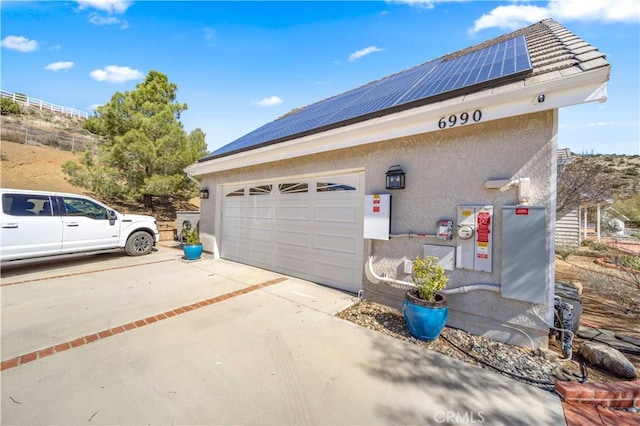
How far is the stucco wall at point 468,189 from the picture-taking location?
10.3 feet

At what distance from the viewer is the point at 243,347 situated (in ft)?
10.3

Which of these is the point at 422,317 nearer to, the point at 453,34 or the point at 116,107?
the point at 453,34

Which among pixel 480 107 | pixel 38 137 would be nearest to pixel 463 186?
pixel 480 107

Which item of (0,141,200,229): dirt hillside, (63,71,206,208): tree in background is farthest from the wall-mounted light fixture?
(0,141,200,229): dirt hillside

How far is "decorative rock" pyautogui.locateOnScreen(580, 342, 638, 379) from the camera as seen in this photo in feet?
8.86

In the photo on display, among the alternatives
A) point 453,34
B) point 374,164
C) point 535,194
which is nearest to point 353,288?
point 374,164

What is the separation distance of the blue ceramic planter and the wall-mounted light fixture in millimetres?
1788

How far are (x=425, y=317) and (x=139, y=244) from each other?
9.33 meters

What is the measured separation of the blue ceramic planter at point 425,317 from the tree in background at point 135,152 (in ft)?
44.2

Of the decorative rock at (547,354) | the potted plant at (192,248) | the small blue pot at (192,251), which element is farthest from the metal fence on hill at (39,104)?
the decorative rock at (547,354)

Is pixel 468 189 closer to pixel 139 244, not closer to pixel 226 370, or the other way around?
pixel 226 370

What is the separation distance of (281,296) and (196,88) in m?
9.52

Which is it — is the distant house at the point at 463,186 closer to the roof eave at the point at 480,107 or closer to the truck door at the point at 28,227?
the roof eave at the point at 480,107

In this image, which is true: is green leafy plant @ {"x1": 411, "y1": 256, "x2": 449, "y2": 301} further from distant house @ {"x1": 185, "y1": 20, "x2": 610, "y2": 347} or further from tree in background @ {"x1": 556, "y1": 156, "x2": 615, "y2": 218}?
tree in background @ {"x1": 556, "y1": 156, "x2": 615, "y2": 218}
